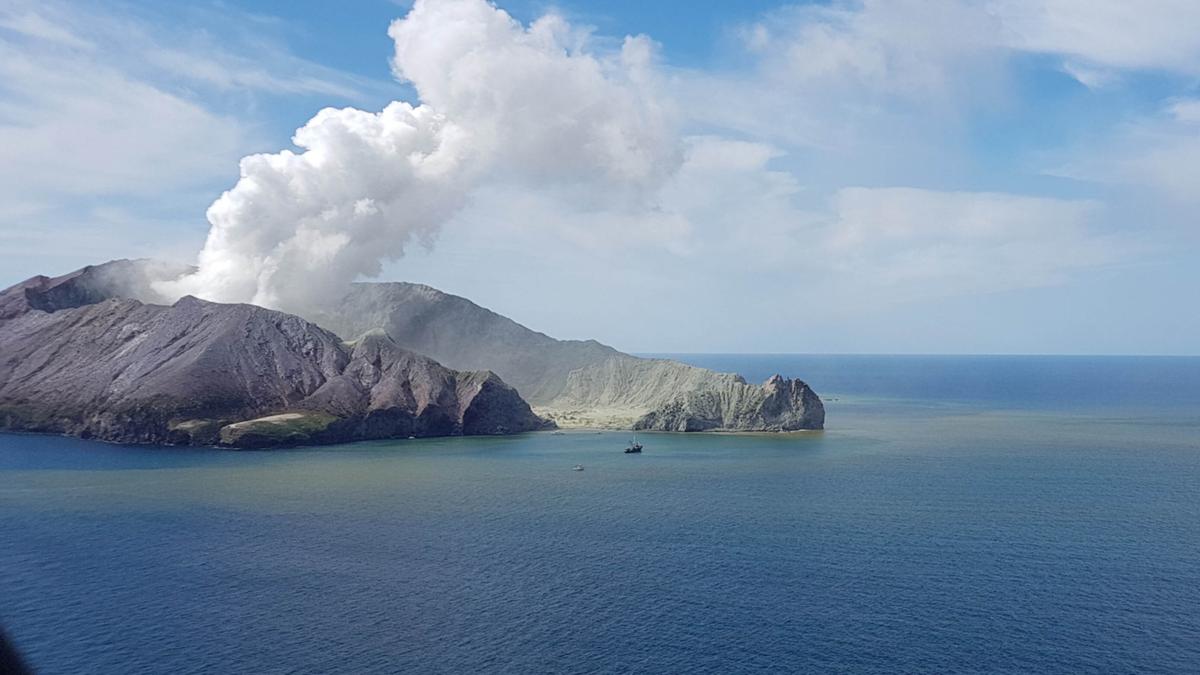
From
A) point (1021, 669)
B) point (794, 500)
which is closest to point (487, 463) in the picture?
point (794, 500)

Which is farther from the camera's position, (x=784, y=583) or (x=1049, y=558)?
(x=1049, y=558)

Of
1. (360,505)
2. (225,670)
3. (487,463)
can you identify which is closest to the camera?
(225,670)

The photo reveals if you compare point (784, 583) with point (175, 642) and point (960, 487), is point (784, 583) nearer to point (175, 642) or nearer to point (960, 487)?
point (175, 642)

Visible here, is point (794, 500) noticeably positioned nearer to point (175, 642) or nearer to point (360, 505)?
point (360, 505)

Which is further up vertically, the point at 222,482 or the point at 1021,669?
the point at 222,482

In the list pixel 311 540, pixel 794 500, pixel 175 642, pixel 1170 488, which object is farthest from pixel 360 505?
pixel 1170 488

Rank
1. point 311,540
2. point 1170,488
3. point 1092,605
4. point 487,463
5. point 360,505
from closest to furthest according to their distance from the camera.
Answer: point 1092,605, point 311,540, point 360,505, point 1170,488, point 487,463
